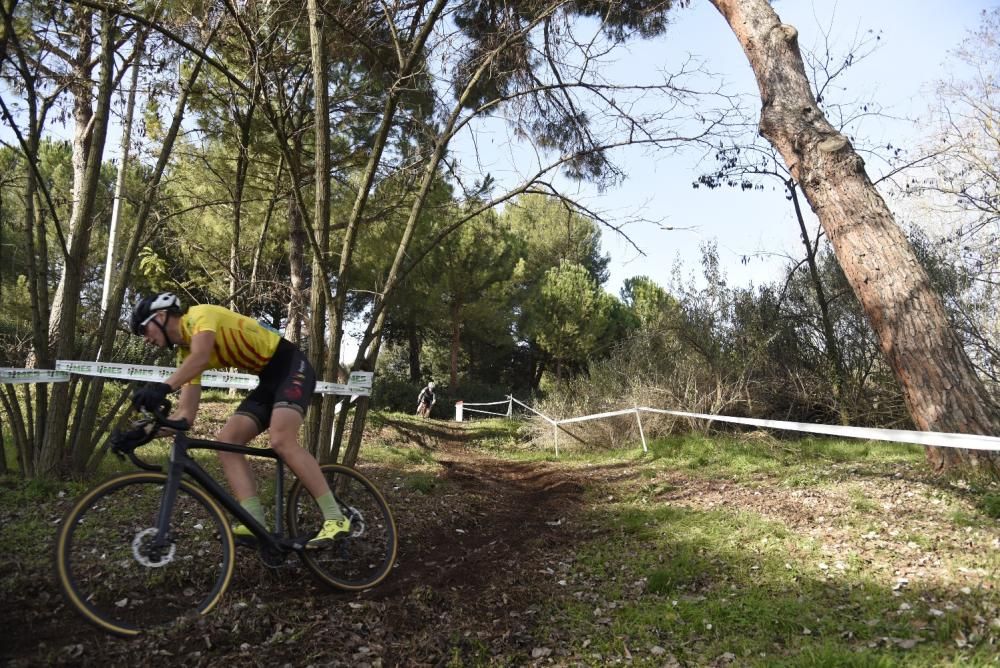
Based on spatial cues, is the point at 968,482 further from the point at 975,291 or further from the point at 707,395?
the point at 975,291

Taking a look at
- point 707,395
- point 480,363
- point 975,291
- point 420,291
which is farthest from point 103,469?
point 480,363

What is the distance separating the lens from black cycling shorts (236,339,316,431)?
140 inches

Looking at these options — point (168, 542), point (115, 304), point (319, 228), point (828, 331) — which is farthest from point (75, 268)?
point (828, 331)

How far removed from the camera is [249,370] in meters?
3.56

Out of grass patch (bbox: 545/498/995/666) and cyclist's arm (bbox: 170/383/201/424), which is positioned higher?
cyclist's arm (bbox: 170/383/201/424)

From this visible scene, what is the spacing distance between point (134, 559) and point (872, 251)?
247 inches

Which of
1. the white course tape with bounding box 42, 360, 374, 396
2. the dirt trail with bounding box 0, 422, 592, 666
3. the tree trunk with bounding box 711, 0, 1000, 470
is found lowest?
the dirt trail with bounding box 0, 422, 592, 666

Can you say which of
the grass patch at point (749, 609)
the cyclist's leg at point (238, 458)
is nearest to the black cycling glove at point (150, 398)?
the cyclist's leg at point (238, 458)

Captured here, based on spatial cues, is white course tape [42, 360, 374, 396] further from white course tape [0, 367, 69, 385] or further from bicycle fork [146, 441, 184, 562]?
bicycle fork [146, 441, 184, 562]

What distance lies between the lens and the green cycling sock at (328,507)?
143 inches

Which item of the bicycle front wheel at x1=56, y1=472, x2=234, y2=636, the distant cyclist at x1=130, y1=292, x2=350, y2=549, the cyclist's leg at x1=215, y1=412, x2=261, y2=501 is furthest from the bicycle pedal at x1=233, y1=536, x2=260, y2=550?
the cyclist's leg at x1=215, y1=412, x2=261, y2=501

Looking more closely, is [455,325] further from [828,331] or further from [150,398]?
[150,398]

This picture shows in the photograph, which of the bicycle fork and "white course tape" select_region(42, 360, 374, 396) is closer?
the bicycle fork

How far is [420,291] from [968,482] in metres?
23.5
